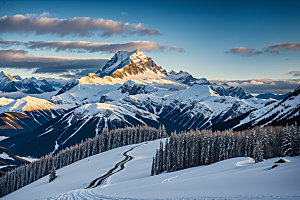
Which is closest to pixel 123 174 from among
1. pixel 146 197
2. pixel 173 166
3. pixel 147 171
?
pixel 147 171

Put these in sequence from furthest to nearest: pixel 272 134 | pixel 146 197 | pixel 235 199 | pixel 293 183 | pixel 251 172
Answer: pixel 272 134 → pixel 251 172 → pixel 146 197 → pixel 293 183 → pixel 235 199

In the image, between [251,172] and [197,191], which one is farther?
[251,172]

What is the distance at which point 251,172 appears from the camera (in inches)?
2052

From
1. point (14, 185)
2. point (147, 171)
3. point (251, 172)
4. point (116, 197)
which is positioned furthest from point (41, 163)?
point (251, 172)

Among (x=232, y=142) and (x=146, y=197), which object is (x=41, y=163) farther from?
(x=146, y=197)

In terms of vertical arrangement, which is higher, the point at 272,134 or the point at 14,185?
the point at 272,134

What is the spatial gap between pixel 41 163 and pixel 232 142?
133 meters

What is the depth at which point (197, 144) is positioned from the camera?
118m

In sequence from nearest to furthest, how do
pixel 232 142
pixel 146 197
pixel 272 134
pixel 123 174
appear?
pixel 146 197
pixel 123 174
pixel 232 142
pixel 272 134

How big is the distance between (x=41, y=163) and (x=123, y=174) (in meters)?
113

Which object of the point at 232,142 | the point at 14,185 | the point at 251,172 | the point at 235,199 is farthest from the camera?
the point at 14,185

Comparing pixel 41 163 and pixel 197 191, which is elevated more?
pixel 197 191

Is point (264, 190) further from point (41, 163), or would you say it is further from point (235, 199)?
point (41, 163)

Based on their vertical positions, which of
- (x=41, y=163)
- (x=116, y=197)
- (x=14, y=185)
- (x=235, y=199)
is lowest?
(x=14, y=185)
